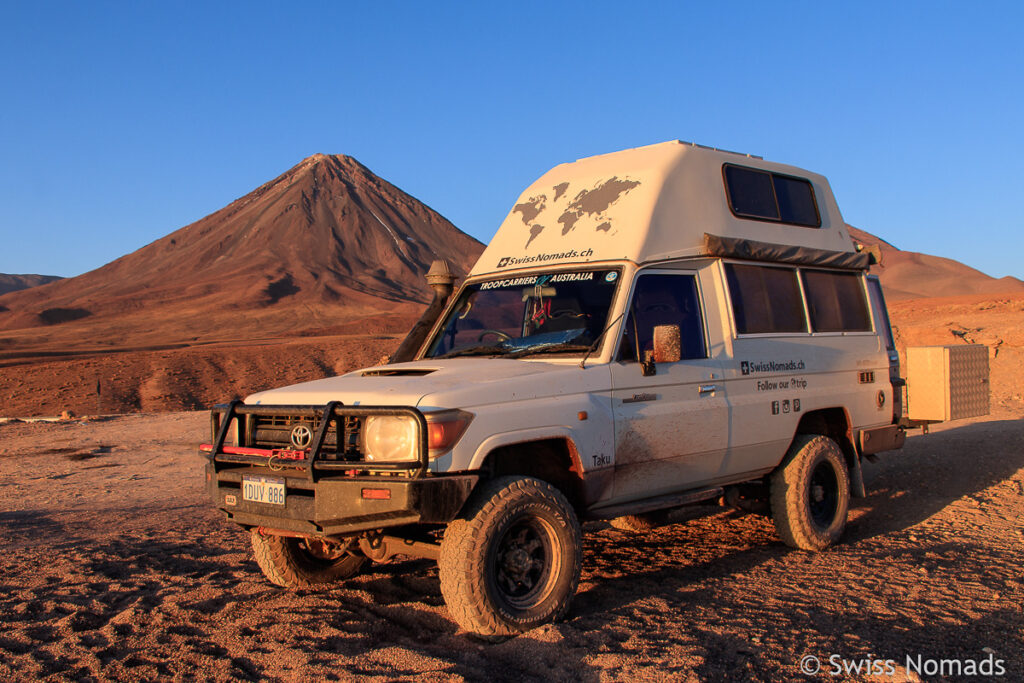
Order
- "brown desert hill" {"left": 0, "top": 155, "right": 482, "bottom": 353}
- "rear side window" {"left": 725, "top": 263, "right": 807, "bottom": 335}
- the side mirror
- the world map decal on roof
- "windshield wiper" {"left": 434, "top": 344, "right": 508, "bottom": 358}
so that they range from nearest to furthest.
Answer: the side mirror → "windshield wiper" {"left": 434, "top": 344, "right": 508, "bottom": 358} → the world map decal on roof → "rear side window" {"left": 725, "top": 263, "right": 807, "bottom": 335} → "brown desert hill" {"left": 0, "top": 155, "right": 482, "bottom": 353}

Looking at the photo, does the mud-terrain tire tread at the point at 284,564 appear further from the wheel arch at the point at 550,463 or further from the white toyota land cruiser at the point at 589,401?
the wheel arch at the point at 550,463

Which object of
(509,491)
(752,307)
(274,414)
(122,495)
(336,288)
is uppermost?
(336,288)

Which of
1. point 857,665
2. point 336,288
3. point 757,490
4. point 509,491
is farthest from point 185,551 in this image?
point 336,288

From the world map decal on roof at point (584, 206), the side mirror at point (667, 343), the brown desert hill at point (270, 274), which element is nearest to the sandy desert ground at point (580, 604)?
the side mirror at point (667, 343)

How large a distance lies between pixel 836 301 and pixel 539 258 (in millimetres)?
2860

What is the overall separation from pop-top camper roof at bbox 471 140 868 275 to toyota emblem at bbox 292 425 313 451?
220 centimetres

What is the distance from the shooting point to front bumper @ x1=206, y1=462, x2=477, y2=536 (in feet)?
14.5

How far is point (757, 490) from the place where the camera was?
689cm

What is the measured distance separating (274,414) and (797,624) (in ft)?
10.6

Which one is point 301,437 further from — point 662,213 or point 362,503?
point 662,213

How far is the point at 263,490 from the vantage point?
4.81 metres

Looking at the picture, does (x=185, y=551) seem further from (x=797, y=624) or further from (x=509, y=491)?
(x=797, y=624)

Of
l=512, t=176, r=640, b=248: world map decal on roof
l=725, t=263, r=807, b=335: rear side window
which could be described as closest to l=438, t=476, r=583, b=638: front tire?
l=512, t=176, r=640, b=248: world map decal on roof

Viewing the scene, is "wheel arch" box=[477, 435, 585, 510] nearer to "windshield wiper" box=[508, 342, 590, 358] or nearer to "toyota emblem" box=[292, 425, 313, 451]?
"windshield wiper" box=[508, 342, 590, 358]
